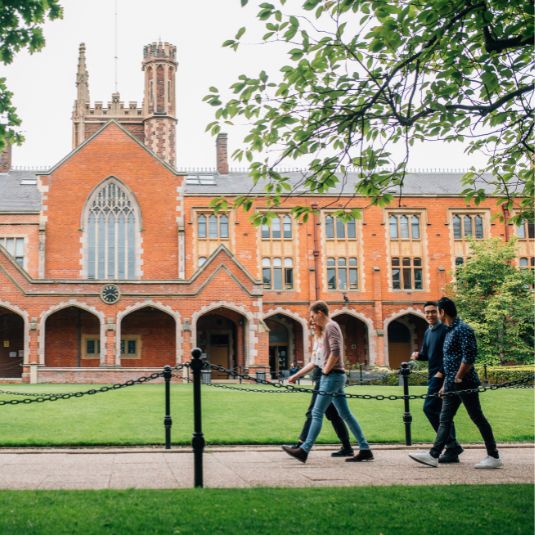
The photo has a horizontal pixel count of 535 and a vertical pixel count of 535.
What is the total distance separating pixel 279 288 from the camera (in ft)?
133

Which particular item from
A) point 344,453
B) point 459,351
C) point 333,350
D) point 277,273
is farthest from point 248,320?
point 459,351

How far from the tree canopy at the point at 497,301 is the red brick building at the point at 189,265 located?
2.42 metres

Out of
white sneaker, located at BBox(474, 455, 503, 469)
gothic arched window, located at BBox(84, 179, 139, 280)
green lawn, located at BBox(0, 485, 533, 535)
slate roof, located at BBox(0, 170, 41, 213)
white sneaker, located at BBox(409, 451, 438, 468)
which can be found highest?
slate roof, located at BBox(0, 170, 41, 213)

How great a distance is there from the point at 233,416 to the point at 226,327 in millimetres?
26214

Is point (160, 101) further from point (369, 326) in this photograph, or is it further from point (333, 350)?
point (333, 350)

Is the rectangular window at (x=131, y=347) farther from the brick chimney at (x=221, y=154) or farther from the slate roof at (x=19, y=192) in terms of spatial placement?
the brick chimney at (x=221, y=154)

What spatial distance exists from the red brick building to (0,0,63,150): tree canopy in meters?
17.6

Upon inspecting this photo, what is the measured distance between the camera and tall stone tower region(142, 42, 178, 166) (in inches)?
1970

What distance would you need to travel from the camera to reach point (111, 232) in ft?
125

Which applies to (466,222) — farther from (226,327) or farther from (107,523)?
(107,523)

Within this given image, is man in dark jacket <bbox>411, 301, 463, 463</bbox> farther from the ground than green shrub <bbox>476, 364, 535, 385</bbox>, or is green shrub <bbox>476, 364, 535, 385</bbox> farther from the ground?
man in dark jacket <bbox>411, 301, 463, 463</bbox>

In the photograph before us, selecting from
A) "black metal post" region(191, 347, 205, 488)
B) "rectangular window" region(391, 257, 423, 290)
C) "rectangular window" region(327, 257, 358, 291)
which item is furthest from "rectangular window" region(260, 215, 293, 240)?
"black metal post" region(191, 347, 205, 488)

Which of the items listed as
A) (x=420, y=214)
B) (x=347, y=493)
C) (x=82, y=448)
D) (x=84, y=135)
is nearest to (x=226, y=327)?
(x=420, y=214)

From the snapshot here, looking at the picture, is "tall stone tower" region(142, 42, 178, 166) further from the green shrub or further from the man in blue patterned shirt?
the man in blue patterned shirt
